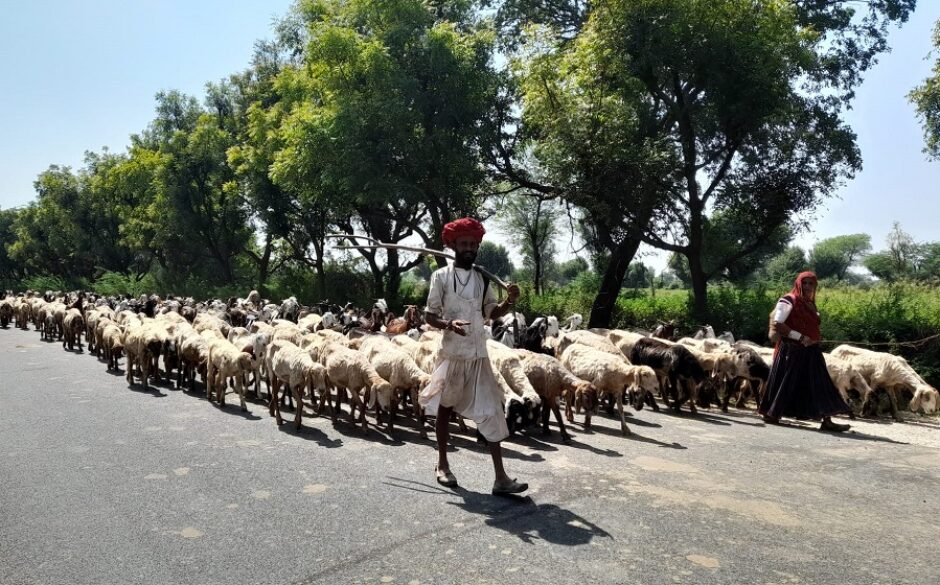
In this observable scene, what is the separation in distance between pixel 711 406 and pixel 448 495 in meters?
7.42

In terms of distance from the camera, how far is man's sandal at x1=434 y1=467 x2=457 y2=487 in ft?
19.2

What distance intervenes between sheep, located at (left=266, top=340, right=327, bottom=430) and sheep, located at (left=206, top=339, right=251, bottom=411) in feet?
2.12

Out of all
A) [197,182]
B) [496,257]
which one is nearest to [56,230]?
[197,182]

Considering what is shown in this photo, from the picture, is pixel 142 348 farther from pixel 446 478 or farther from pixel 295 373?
pixel 446 478

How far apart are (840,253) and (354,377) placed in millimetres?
93933

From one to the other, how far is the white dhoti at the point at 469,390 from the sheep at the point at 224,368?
16.2 ft

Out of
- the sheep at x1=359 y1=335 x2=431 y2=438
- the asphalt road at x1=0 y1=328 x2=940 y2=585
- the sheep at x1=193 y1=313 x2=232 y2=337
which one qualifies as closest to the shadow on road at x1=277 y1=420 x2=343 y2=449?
the asphalt road at x1=0 y1=328 x2=940 y2=585

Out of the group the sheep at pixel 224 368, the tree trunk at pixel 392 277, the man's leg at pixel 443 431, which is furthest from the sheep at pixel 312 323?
the tree trunk at pixel 392 277

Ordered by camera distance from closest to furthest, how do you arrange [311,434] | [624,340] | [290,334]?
[311,434], [290,334], [624,340]

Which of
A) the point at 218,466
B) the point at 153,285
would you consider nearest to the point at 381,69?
the point at 218,466

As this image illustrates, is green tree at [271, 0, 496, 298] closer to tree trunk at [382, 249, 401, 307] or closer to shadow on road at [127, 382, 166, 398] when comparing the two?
tree trunk at [382, 249, 401, 307]

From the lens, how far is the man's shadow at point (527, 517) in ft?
15.4

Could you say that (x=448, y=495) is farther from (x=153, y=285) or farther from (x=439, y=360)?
(x=153, y=285)

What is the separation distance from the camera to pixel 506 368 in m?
8.66
